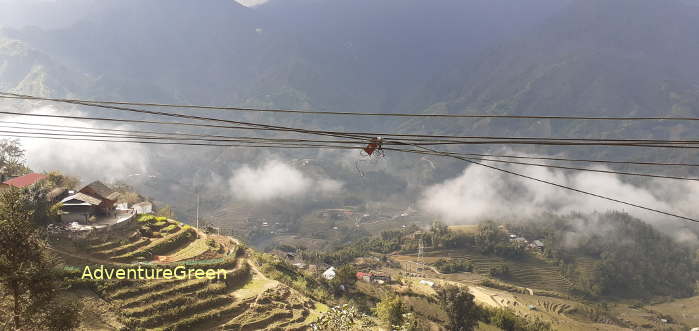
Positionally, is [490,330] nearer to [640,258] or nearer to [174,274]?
[174,274]

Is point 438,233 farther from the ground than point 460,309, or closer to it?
closer to it

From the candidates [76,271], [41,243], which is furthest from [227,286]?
[41,243]

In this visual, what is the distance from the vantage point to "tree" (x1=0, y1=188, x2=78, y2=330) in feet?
56.9

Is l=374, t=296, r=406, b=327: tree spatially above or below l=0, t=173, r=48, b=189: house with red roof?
below

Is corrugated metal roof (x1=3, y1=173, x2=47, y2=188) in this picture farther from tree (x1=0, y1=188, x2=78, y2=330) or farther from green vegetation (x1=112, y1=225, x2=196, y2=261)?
tree (x1=0, y1=188, x2=78, y2=330)

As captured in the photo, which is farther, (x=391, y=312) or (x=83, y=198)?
(x=391, y=312)

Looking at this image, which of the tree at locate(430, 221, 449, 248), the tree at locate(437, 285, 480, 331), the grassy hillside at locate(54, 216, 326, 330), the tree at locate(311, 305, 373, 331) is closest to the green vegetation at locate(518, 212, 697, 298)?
the tree at locate(430, 221, 449, 248)

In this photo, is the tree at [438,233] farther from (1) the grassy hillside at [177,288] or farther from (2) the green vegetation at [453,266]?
(1) the grassy hillside at [177,288]

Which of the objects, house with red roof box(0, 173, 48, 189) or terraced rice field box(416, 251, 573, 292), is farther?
terraced rice field box(416, 251, 573, 292)

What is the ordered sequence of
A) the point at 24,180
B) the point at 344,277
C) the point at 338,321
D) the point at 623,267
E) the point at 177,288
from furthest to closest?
the point at 623,267
the point at 344,277
the point at 24,180
the point at 177,288
the point at 338,321

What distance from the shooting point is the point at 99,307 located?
32281 mm

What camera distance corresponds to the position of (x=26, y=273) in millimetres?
17312

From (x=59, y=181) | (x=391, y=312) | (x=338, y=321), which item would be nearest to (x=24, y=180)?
(x=59, y=181)

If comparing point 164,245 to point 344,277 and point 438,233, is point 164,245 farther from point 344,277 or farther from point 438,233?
point 438,233
